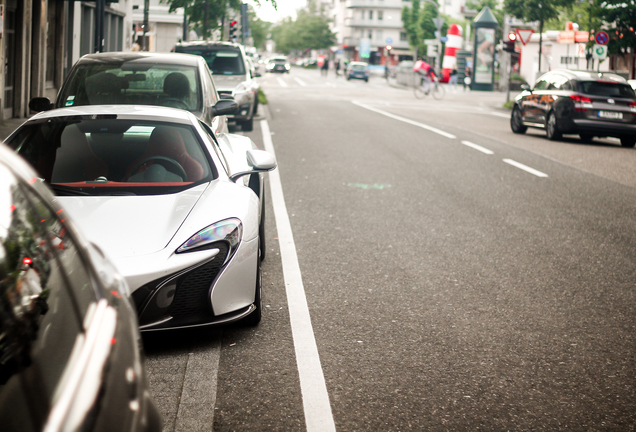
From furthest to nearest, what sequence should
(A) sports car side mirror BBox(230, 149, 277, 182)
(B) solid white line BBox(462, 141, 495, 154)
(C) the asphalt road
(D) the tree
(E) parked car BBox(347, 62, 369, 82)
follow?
1. (E) parked car BBox(347, 62, 369, 82)
2. (D) the tree
3. (B) solid white line BBox(462, 141, 495, 154)
4. (A) sports car side mirror BBox(230, 149, 277, 182)
5. (C) the asphalt road

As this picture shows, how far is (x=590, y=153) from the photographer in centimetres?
1577

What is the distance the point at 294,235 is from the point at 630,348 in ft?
11.5

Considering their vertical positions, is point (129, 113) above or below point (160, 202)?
above

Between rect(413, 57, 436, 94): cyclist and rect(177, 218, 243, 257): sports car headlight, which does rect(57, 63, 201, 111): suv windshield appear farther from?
rect(413, 57, 436, 94): cyclist

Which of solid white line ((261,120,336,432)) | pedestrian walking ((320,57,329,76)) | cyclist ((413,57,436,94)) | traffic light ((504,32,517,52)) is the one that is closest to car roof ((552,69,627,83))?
solid white line ((261,120,336,432))

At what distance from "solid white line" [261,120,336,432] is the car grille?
58cm

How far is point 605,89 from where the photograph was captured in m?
18.0

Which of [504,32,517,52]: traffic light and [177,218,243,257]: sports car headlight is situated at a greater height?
[504,32,517,52]: traffic light

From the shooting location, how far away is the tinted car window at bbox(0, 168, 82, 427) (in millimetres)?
1480

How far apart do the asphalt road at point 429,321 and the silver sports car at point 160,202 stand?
347mm

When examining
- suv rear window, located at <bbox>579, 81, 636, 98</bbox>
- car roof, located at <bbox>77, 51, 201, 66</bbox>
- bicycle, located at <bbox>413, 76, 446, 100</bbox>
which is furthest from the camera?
bicycle, located at <bbox>413, 76, 446, 100</bbox>

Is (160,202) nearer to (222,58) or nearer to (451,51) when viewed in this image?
(222,58)

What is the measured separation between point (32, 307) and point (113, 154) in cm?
363

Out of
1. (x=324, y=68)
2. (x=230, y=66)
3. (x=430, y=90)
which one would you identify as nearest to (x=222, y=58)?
(x=230, y=66)
